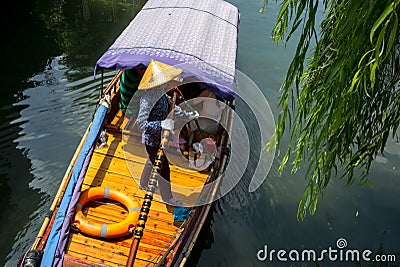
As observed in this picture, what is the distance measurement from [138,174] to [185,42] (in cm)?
281

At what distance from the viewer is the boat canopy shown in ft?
24.3

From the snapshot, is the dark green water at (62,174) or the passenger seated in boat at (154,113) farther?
the dark green water at (62,174)

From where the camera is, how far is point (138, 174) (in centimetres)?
776

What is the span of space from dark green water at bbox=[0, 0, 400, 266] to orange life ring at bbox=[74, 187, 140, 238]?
1.86 meters

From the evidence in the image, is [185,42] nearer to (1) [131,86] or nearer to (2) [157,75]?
(1) [131,86]

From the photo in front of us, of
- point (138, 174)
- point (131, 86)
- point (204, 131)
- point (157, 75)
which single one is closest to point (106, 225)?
point (138, 174)

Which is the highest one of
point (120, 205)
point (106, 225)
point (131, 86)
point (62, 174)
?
point (131, 86)

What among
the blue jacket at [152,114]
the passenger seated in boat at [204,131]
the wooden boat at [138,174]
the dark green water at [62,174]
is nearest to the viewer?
the wooden boat at [138,174]

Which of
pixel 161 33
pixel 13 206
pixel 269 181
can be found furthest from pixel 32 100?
pixel 269 181

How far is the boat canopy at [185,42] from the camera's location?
7.40 meters

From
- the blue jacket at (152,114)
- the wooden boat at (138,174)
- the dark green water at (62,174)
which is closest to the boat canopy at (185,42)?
the wooden boat at (138,174)

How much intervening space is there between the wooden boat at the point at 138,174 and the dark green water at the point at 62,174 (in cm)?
159

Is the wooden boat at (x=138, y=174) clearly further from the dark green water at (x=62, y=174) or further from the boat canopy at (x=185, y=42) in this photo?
the dark green water at (x=62, y=174)

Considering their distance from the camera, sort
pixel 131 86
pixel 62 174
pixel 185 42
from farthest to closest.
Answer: pixel 62 174 < pixel 185 42 < pixel 131 86
